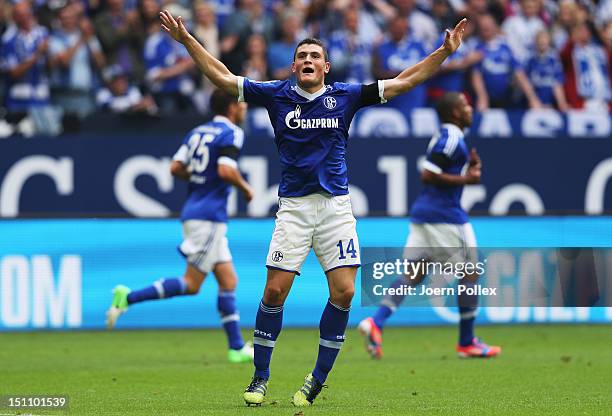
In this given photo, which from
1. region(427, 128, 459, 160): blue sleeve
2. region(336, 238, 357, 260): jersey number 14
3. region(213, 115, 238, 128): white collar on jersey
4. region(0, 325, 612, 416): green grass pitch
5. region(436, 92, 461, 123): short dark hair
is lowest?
region(0, 325, 612, 416): green grass pitch

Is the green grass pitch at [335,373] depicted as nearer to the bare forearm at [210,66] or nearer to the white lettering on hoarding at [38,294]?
the white lettering on hoarding at [38,294]

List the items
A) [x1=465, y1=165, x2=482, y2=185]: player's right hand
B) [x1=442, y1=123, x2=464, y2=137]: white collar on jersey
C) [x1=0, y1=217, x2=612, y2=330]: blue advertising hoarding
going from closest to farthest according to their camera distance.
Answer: [x1=465, y1=165, x2=482, y2=185]: player's right hand → [x1=442, y1=123, x2=464, y2=137]: white collar on jersey → [x1=0, y1=217, x2=612, y2=330]: blue advertising hoarding

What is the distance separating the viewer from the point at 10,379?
10648mm

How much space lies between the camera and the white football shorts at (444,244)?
41.1 ft

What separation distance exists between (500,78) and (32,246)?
7669 millimetres

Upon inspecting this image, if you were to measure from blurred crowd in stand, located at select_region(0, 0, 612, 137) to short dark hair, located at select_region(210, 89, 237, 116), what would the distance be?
18.2 ft

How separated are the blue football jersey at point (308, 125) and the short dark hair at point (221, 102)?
11.9ft

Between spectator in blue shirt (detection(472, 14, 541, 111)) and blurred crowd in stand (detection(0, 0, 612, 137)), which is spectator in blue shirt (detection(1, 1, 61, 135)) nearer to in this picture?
blurred crowd in stand (detection(0, 0, 612, 137))

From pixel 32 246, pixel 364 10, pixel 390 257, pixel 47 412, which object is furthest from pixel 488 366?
pixel 364 10

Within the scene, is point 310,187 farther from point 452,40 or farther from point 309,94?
point 452,40

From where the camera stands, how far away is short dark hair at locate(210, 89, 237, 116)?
486 inches

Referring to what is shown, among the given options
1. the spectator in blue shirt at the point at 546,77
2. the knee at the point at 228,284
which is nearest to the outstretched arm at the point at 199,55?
the knee at the point at 228,284

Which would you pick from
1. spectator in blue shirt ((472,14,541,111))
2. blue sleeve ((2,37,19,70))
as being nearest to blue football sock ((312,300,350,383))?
blue sleeve ((2,37,19,70))

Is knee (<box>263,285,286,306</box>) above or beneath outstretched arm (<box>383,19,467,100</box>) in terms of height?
beneath
